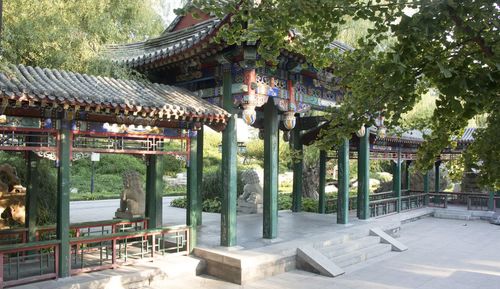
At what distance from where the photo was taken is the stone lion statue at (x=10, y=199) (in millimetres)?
9227

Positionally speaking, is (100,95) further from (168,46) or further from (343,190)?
(343,190)

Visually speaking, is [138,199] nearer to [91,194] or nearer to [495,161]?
[495,161]

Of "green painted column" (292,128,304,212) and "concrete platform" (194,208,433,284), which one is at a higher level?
"green painted column" (292,128,304,212)

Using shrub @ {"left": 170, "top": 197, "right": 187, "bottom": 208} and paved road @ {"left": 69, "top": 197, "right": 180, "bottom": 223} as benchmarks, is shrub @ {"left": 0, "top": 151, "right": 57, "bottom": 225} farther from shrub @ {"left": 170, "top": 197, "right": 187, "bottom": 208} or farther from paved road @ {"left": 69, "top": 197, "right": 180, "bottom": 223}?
shrub @ {"left": 170, "top": 197, "right": 187, "bottom": 208}

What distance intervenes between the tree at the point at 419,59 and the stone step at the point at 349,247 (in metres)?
4.96

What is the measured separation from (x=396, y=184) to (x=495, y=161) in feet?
41.7

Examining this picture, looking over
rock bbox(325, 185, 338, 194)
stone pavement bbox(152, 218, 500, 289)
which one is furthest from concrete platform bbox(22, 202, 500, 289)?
rock bbox(325, 185, 338, 194)

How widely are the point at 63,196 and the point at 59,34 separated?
308cm

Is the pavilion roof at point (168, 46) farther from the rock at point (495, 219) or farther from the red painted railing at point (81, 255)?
the rock at point (495, 219)

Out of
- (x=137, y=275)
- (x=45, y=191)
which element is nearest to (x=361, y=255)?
(x=137, y=275)

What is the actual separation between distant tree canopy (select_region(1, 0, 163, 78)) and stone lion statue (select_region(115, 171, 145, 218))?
2512mm

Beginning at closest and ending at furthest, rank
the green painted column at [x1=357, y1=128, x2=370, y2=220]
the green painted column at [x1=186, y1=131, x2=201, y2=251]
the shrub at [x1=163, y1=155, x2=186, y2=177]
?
the green painted column at [x1=186, y1=131, x2=201, y2=251]
the green painted column at [x1=357, y1=128, x2=370, y2=220]
the shrub at [x1=163, y1=155, x2=186, y2=177]

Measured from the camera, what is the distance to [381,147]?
14.5m

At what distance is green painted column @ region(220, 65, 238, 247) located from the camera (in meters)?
7.95
